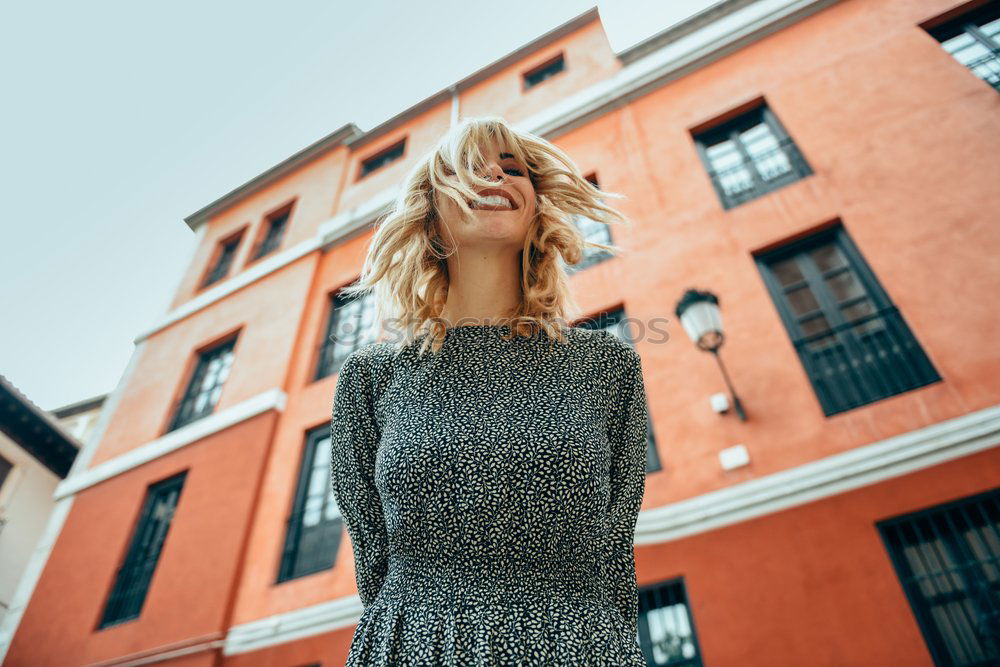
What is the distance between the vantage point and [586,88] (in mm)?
11234

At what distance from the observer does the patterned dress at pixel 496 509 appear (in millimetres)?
1128

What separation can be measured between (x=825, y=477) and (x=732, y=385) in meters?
1.35

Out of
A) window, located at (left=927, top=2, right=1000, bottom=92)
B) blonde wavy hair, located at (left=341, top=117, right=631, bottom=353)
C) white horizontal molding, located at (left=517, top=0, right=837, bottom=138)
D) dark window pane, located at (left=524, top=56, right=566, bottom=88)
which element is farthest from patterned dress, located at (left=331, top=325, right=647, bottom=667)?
dark window pane, located at (left=524, top=56, right=566, bottom=88)

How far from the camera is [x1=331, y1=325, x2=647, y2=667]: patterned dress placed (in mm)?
1128

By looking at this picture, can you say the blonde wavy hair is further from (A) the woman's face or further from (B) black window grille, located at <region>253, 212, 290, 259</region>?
(B) black window grille, located at <region>253, 212, 290, 259</region>

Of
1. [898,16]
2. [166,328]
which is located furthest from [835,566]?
[166,328]

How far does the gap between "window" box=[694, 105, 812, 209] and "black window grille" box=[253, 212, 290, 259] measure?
33.1 feet

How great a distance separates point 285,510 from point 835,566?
6.86 meters

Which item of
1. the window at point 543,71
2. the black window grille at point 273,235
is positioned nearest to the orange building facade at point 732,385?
the window at point 543,71

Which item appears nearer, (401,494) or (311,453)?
Answer: (401,494)

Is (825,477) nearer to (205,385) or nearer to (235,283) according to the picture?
(205,385)

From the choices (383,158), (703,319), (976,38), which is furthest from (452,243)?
(383,158)

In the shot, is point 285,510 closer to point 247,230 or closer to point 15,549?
point 247,230

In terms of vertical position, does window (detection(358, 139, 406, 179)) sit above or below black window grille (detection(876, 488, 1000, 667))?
above
